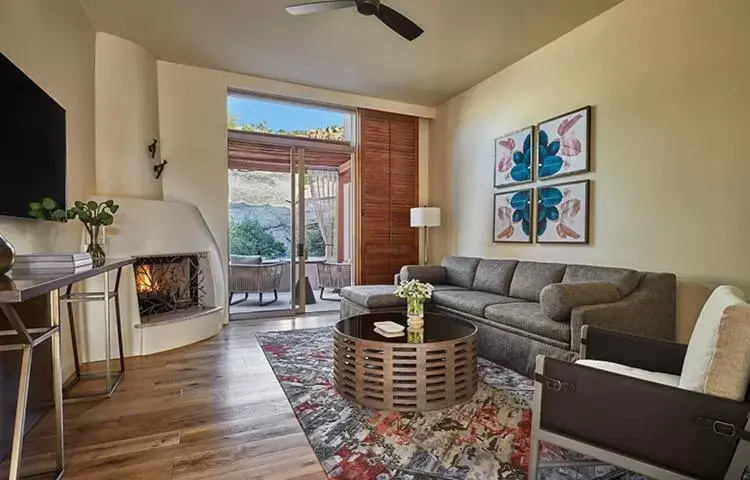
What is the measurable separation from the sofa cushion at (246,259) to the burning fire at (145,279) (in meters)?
1.18

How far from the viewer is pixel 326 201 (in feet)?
19.5

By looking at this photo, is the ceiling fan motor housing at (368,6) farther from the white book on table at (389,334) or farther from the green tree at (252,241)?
the green tree at (252,241)

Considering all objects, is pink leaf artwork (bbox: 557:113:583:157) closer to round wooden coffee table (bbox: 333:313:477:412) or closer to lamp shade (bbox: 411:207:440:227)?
lamp shade (bbox: 411:207:440:227)

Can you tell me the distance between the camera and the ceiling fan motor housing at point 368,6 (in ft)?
9.44

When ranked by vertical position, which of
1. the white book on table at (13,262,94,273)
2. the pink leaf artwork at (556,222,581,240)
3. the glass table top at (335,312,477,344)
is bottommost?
the glass table top at (335,312,477,344)

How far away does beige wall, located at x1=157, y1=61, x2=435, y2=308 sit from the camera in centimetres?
470

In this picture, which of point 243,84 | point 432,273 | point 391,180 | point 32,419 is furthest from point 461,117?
point 32,419

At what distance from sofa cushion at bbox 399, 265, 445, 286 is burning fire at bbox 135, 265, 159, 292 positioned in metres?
2.79

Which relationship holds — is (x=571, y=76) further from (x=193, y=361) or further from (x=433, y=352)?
(x=193, y=361)

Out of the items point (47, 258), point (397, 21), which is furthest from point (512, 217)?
point (47, 258)

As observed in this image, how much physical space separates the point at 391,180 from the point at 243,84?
8.11 feet

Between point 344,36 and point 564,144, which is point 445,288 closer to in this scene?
point 564,144

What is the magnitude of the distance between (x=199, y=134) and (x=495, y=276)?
156 inches

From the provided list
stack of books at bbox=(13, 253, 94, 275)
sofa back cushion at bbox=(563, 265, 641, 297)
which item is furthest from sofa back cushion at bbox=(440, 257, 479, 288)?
stack of books at bbox=(13, 253, 94, 275)
